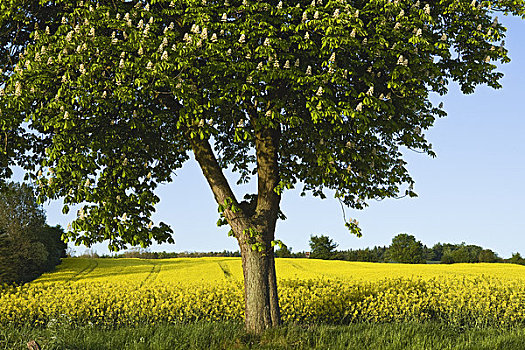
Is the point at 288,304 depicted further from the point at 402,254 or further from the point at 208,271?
the point at 402,254

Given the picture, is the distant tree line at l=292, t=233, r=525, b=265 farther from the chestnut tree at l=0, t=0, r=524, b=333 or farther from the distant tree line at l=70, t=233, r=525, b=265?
the chestnut tree at l=0, t=0, r=524, b=333

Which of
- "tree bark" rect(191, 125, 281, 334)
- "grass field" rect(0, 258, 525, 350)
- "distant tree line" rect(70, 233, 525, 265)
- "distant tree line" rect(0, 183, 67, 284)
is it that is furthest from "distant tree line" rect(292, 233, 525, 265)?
"tree bark" rect(191, 125, 281, 334)

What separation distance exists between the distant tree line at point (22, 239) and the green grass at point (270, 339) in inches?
835

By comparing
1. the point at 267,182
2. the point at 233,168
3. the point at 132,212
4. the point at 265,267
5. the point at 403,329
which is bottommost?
the point at 403,329

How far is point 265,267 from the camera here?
11906 mm

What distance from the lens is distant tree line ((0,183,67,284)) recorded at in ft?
103

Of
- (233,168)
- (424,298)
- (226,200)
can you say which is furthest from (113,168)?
(424,298)

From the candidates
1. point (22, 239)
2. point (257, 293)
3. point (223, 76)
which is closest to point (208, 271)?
point (22, 239)

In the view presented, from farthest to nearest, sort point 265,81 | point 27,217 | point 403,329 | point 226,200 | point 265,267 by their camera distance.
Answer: point 27,217 → point 403,329 → point 265,267 → point 226,200 → point 265,81

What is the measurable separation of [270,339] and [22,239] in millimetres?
28601

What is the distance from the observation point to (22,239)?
111 feet

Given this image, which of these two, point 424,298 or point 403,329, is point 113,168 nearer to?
point 403,329

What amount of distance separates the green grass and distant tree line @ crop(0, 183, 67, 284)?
21.2m

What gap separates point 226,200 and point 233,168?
5.05 metres
